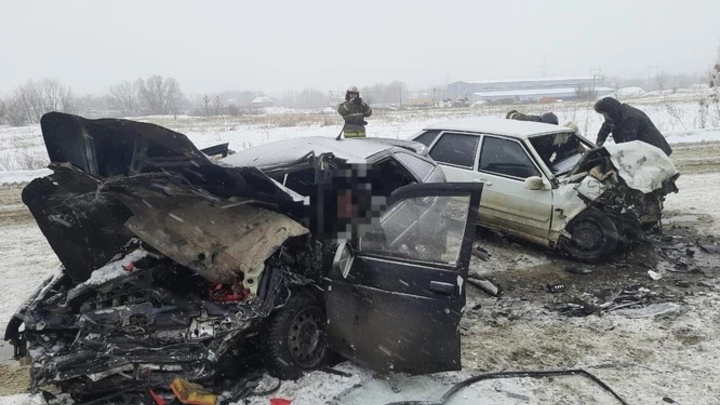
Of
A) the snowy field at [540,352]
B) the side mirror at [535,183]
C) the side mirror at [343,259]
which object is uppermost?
the side mirror at [535,183]

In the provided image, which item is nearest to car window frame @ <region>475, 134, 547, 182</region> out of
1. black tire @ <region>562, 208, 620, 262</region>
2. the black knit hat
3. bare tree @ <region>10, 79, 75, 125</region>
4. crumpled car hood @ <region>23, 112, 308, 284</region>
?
black tire @ <region>562, 208, 620, 262</region>

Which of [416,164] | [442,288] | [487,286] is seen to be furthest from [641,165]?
[442,288]

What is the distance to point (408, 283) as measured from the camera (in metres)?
3.23

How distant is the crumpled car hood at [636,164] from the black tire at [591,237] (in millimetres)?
503

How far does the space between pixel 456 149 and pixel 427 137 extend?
1.80 feet

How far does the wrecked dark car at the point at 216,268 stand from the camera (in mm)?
3020

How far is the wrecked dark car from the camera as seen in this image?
302 cm

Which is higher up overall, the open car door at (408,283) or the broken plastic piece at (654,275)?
the open car door at (408,283)

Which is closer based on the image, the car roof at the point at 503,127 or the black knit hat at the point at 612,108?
the car roof at the point at 503,127

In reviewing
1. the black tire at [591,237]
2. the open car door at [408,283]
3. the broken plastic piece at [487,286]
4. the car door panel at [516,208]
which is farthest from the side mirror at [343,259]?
the black tire at [591,237]

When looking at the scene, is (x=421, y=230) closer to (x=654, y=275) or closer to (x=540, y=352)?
(x=540, y=352)

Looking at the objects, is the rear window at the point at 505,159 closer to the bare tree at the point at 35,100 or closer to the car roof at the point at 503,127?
the car roof at the point at 503,127

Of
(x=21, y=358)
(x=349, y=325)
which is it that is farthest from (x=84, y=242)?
(x=349, y=325)

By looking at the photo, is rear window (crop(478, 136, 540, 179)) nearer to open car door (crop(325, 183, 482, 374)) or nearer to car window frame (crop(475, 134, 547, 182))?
car window frame (crop(475, 134, 547, 182))
